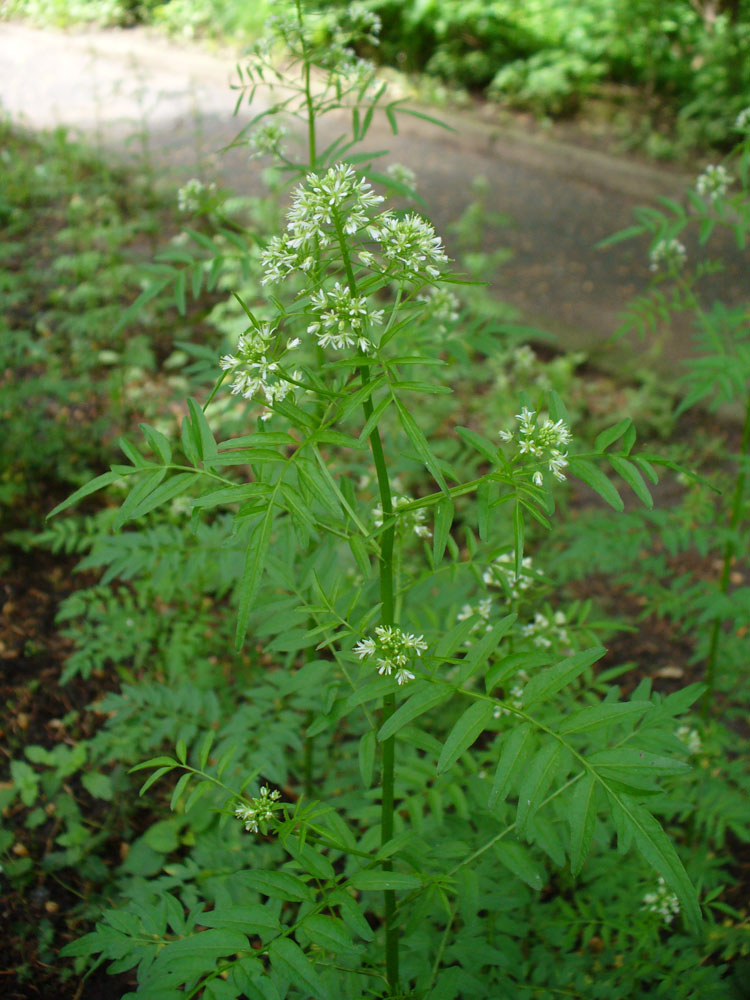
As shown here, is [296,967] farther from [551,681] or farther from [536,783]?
[551,681]

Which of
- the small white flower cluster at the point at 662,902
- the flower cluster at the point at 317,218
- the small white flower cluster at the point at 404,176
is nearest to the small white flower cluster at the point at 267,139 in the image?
the small white flower cluster at the point at 404,176

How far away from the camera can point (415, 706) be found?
148 cm

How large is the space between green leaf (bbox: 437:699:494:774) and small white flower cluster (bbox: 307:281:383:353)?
0.71 meters

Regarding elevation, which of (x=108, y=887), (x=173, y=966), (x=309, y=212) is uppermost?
(x=309, y=212)

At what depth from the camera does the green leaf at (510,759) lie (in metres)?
1.41

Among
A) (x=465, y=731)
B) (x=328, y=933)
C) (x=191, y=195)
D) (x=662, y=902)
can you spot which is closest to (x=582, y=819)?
(x=465, y=731)

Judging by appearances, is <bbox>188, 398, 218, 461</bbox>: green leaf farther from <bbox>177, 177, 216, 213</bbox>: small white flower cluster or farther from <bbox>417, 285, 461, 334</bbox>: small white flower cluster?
<bbox>177, 177, 216, 213</bbox>: small white flower cluster

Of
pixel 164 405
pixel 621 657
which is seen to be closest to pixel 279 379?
pixel 621 657

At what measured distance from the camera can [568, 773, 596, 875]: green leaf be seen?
1352 millimetres

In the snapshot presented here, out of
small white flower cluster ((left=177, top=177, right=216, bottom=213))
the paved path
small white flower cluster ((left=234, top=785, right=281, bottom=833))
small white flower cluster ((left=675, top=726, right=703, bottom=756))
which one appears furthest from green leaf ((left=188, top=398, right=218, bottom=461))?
the paved path

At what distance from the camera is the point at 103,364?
5.12 meters

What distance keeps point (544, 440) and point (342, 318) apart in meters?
0.47

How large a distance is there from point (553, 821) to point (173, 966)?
1.08 metres

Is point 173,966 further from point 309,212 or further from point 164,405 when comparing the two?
point 164,405
